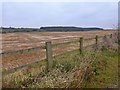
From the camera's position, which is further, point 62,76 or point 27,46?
point 27,46

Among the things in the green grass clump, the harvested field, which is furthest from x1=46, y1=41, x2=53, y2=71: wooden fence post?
the harvested field

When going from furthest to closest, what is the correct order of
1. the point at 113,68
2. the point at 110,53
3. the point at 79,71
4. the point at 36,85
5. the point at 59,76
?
the point at 110,53, the point at 113,68, the point at 79,71, the point at 59,76, the point at 36,85

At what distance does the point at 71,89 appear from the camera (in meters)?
7.62

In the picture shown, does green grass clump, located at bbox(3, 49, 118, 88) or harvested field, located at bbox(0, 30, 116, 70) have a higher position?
green grass clump, located at bbox(3, 49, 118, 88)

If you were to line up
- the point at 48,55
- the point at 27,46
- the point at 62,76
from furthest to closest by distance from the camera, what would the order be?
the point at 27,46 → the point at 48,55 → the point at 62,76

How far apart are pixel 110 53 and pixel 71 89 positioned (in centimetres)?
871

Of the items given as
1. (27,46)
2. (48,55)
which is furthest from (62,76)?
(27,46)

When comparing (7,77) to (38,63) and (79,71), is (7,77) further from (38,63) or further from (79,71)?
(79,71)

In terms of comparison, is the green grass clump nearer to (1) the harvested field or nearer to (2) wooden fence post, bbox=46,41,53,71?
(2) wooden fence post, bbox=46,41,53,71

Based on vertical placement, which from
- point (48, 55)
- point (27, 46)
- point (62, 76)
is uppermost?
point (48, 55)

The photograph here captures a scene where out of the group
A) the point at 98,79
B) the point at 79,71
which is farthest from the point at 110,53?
the point at 79,71

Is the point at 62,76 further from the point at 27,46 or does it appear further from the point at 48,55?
the point at 27,46

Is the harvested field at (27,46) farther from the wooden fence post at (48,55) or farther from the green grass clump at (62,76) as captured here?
the green grass clump at (62,76)

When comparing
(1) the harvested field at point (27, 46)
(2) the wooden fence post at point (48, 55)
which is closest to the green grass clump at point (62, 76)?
(2) the wooden fence post at point (48, 55)
